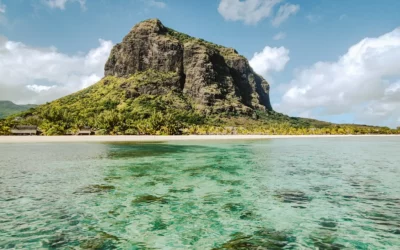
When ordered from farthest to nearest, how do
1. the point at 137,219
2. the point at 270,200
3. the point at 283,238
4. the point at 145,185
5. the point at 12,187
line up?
the point at 145,185 < the point at 12,187 < the point at 270,200 < the point at 137,219 < the point at 283,238

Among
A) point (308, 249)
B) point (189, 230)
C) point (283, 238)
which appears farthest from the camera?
point (189, 230)

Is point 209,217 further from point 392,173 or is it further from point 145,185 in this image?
point 392,173

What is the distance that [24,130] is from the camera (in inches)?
4690

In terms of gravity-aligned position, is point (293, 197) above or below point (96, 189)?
above

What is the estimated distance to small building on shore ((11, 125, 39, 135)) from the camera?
4646 inches

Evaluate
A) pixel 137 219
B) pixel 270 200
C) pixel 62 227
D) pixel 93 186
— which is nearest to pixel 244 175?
pixel 270 200

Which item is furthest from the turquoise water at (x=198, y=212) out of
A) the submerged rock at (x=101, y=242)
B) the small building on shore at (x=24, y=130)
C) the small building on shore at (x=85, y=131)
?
the small building on shore at (x=24, y=130)

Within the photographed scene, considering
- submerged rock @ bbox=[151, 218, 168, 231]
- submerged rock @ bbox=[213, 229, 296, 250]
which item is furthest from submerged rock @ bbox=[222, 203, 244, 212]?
submerged rock @ bbox=[151, 218, 168, 231]

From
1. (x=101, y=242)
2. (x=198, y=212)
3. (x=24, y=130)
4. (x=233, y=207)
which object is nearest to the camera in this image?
(x=101, y=242)

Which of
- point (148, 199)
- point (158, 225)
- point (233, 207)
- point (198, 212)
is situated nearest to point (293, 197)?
point (233, 207)

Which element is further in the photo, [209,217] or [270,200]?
[270,200]

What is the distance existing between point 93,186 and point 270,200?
41.2 ft

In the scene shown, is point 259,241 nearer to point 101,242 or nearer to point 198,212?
point 198,212

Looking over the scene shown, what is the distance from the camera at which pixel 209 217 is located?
1347 cm
